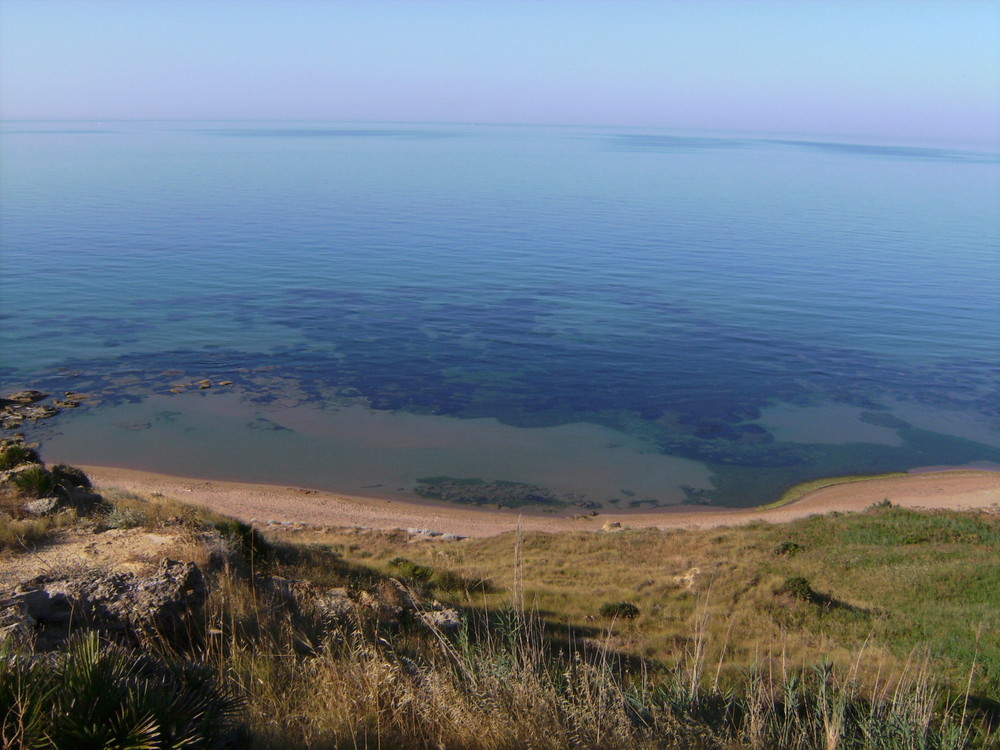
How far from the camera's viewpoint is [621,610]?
14.8m

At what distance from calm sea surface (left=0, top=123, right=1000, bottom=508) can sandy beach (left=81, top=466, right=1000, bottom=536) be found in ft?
4.37

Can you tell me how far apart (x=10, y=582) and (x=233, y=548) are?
11.0ft

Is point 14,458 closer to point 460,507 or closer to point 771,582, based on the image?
point 460,507

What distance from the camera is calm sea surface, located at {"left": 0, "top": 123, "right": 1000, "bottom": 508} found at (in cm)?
3331

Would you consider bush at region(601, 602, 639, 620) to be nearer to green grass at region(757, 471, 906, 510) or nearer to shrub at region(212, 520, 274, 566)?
shrub at region(212, 520, 274, 566)

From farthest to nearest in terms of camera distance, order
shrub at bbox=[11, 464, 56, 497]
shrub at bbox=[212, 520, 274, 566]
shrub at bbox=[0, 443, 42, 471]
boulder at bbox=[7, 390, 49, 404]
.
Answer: boulder at bbox=[7, 390, 49, 404]
shrub at bbox=[0, 443, 42, 471]
shrub at bbox=[11, 464, 56, 497]
shrub at bbox=[212, 520, 274, 566]

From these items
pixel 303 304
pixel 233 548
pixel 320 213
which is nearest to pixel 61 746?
pixel 233 548

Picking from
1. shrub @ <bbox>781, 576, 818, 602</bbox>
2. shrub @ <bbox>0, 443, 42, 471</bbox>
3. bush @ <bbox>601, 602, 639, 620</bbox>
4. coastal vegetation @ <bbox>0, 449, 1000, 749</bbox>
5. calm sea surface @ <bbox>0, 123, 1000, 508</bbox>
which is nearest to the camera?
coastal vegetation @ <bbox>0, 449, 1000, 749</bbox>

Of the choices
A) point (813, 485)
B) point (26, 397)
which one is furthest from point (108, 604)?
point (26, 397)

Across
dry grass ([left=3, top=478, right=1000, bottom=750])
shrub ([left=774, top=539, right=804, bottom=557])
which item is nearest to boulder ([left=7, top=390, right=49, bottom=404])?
dry grass ([left=3, top=478, right=1000, bottom=750])

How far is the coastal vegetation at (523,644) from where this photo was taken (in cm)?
445

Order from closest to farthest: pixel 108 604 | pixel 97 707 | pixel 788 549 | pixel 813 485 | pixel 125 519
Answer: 1. pixel 97 707
2. pixel 108 604
3. pixel 125 519
4. pixel 788 549
5. pixel 813 485

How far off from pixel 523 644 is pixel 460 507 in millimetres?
21941

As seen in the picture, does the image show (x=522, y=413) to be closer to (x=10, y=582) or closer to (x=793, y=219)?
(x=10, y=582)
